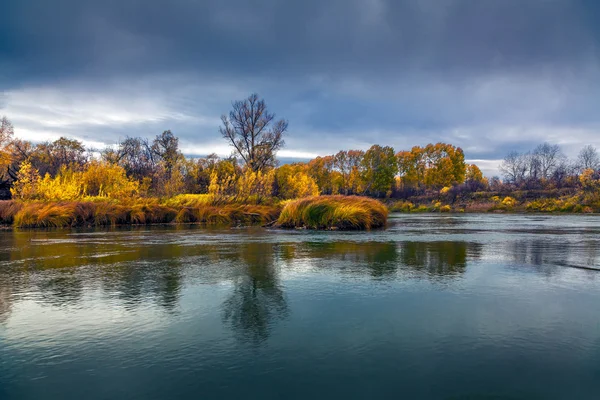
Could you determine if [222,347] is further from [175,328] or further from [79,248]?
[79,248]

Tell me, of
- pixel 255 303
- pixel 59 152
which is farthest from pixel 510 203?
pixel 59 152

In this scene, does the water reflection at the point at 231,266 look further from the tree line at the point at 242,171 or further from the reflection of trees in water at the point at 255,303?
the tree line at the point at 242,171

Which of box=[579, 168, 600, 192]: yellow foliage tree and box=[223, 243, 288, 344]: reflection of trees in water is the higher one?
box=[579, 168, 600, 192]: yellow foliage tree

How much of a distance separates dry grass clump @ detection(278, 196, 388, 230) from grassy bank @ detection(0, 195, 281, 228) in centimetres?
430

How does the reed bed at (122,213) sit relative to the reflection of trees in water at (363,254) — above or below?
above

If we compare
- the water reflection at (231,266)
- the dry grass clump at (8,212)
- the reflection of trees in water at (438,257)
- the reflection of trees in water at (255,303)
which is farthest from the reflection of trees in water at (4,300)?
the dry grass clump at (8,212)

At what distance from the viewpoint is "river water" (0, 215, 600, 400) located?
218cm

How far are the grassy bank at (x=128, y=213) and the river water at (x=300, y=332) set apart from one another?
11.6m

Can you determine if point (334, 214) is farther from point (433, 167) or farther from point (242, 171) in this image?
point (433, 167)

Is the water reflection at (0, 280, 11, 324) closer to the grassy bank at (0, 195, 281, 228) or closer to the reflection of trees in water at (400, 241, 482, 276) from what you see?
the reflection of trees in water at (400, 241, 482, 276)

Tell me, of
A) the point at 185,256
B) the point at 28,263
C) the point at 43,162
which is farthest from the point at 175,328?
the point at 43,162

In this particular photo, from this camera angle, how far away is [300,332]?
2977mm

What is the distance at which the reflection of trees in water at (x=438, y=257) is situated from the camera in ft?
18.6

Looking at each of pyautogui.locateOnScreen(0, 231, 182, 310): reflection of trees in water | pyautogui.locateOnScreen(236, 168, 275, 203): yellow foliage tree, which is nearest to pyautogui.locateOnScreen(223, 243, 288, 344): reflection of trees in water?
pyautogui.locateOnScreen(0, 231, 182, 310): reflection of trees in water
